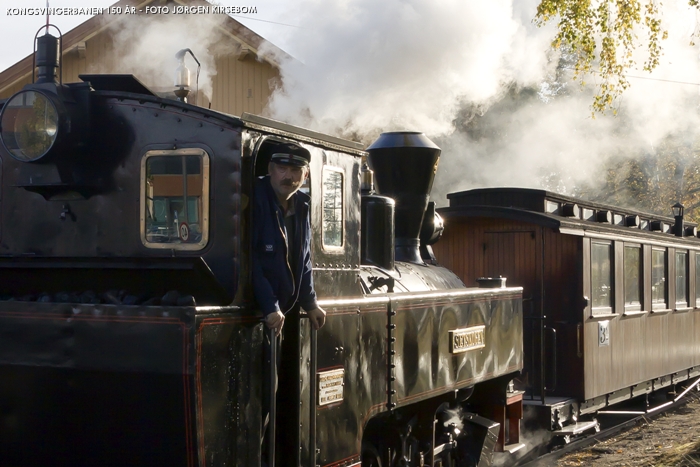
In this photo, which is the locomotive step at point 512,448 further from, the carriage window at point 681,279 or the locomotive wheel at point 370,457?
the carriage window at point 681,279

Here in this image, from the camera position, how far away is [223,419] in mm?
3602

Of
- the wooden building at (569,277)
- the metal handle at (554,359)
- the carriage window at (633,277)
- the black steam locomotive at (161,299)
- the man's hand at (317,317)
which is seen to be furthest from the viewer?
the carriage window at (633,277)

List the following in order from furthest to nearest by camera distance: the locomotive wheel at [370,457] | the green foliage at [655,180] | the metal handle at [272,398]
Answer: the green foliage at [655,180] → the locomotive wheel at [370,457] → the metal handle at [272,398]

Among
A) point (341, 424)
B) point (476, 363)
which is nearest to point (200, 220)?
point (341, 424)

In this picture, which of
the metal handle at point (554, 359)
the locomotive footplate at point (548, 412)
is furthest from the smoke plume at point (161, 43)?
the locomotive footplate at point (548, 412)

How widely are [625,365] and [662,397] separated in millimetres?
3336

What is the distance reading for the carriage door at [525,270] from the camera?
8977 millimetres

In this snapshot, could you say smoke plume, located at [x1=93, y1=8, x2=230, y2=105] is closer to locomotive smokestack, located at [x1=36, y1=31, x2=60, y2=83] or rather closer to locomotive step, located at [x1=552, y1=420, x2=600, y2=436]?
locomotive step, located at [x1=552, y1=420, x2=600, y2=436]

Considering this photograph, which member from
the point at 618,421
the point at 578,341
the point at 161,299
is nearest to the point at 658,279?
the point at 618,421

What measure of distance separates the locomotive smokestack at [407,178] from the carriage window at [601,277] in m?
3.11

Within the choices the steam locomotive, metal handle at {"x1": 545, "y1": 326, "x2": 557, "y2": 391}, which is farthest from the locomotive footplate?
the steam locomotive

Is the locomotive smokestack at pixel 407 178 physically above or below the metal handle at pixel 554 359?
above

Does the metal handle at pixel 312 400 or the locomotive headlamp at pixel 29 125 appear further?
the metal handle at pixel 312 400

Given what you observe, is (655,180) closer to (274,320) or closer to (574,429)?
(574,429)
